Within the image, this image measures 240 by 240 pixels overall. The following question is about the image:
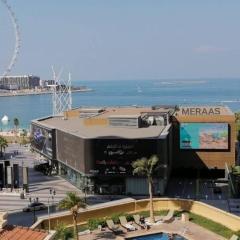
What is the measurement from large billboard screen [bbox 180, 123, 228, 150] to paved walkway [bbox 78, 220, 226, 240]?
101 feet

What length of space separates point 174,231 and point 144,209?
770 cm

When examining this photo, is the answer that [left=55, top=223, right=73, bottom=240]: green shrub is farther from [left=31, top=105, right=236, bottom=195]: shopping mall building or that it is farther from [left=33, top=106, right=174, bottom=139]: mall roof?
[left=33, top=106, right=174, bottom=139]: mall roof

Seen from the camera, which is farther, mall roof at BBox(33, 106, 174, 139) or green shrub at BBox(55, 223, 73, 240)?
mall roof at BBox(33, 106, 174, 139)

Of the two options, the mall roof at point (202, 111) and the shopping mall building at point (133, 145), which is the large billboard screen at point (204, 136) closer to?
the shopping mall building at point (133, 145)

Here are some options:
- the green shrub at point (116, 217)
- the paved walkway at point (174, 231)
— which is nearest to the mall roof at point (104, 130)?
the green shrub at point (116, 217)

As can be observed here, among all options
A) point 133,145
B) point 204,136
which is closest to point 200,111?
point 204,136

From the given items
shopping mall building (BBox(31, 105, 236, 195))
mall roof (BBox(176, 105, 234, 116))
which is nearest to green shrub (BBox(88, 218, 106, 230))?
shopping mall building (BBox(31, 105, 236, 195))

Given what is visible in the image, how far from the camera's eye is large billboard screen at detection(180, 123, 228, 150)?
85625mm

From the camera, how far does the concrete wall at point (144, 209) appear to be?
177ft

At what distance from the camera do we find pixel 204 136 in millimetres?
86500

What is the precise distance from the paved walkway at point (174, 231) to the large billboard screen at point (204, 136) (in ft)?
101

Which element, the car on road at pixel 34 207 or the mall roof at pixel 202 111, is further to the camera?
the mall roof at pixel 202 111

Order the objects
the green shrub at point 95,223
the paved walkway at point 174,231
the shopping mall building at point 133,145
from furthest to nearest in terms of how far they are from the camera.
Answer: the shopping mall building at point 133,145, the green shrub at point 95,223, the paved walkway at point 174,231

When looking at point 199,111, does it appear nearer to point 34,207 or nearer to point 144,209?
point 144,209
